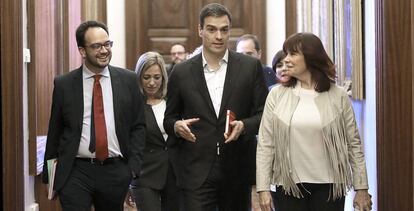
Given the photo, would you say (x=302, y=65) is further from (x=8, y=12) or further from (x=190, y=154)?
(x=8, y=12)

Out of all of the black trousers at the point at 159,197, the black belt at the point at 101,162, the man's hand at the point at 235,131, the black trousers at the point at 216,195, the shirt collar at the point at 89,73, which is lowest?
the black trousers at the point at 159,197

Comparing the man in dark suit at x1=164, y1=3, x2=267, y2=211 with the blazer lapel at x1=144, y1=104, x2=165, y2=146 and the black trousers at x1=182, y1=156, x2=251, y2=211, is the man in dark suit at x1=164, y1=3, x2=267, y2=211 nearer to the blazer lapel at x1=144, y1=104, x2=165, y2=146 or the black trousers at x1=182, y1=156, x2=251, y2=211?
the black trousers at x1=182, y1=156, x2=251, y2=211

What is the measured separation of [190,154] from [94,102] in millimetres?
560

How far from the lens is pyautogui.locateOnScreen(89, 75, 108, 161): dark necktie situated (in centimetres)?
372

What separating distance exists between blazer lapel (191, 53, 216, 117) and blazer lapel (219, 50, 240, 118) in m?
0.06

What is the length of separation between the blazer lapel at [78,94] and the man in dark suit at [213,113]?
1.40 feet

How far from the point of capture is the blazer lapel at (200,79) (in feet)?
12.0

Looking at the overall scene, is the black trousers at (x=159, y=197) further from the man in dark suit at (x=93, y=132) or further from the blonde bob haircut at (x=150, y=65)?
the man in dark suit at (x=93, y=132)

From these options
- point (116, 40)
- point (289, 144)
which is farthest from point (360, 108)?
point (116, 40)

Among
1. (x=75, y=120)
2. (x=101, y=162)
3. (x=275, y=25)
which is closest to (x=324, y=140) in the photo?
(x=101, y=162)

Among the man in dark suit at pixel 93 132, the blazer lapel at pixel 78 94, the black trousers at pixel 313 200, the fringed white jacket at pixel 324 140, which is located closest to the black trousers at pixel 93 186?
the man in dark suit at pixel 93 132

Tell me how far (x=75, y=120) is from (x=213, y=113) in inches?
27.5

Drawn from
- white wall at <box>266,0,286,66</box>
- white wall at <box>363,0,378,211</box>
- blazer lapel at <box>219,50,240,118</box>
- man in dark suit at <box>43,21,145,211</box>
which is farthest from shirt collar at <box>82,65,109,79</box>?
white wall at <box>266,0,286,66</box>

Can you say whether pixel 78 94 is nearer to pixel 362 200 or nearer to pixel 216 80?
pixel 216 80
